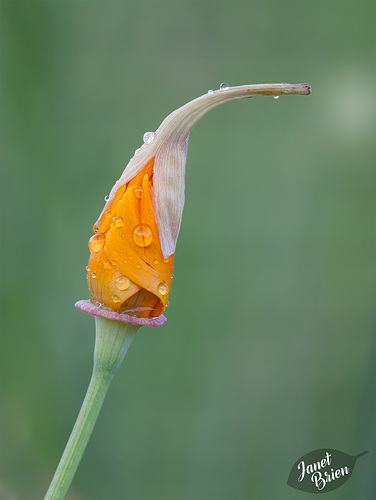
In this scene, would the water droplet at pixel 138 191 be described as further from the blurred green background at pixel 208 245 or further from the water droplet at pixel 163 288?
the blurred green background at pixel 208 245

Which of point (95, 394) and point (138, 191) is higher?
point (138, 191)

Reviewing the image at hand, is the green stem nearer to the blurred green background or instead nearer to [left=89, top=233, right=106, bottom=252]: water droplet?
[left=89, top=233, right=106, bottom=252]: water droplet

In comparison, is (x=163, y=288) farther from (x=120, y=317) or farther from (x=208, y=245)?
(x=208, y=245)

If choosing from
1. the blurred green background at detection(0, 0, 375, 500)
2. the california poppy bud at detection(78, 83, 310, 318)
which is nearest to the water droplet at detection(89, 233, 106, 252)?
the california poppy bud at detection(78, 83, 310, 318)

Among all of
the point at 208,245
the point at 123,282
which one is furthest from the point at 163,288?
the point at 208,245

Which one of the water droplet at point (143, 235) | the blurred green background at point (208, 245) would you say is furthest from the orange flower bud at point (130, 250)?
the blurred green background at point (208, 245)

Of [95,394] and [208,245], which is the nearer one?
[95,394]
